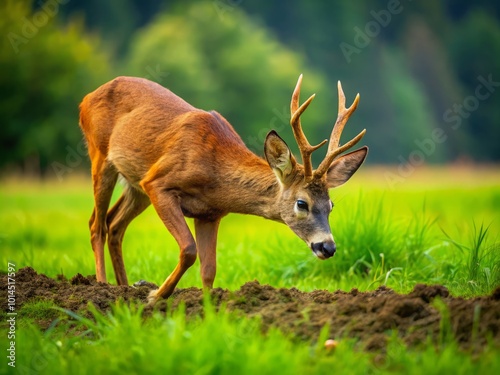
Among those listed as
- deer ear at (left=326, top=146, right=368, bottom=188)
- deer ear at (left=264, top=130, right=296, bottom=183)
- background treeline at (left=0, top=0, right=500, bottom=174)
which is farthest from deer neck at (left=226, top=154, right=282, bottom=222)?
background treeline at (left=0, top=0, right=500, bottom=174)

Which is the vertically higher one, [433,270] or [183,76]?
[183,76]

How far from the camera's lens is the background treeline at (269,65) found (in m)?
43.2

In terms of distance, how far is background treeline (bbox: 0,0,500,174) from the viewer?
43188 millimetres

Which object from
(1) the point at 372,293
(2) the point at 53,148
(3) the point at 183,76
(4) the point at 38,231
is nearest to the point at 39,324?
(1) the point at 372,293

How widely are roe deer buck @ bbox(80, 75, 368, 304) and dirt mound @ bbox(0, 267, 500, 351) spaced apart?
2.01 ft

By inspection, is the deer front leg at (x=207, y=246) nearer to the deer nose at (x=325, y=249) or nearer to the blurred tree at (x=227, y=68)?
the deer nose at (x=325, y=249)

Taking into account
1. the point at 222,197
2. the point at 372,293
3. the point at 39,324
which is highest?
the point at 222,197

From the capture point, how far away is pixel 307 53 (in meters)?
82.2

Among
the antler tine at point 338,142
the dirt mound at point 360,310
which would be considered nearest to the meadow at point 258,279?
the dirt mound at point 360,310

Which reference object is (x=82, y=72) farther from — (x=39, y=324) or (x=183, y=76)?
(x=39, y=324)

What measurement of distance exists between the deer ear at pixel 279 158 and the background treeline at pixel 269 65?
1242 inches

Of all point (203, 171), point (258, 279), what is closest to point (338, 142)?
point (203, 171)

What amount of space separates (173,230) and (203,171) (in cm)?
55

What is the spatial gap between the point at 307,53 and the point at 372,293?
77943mm
